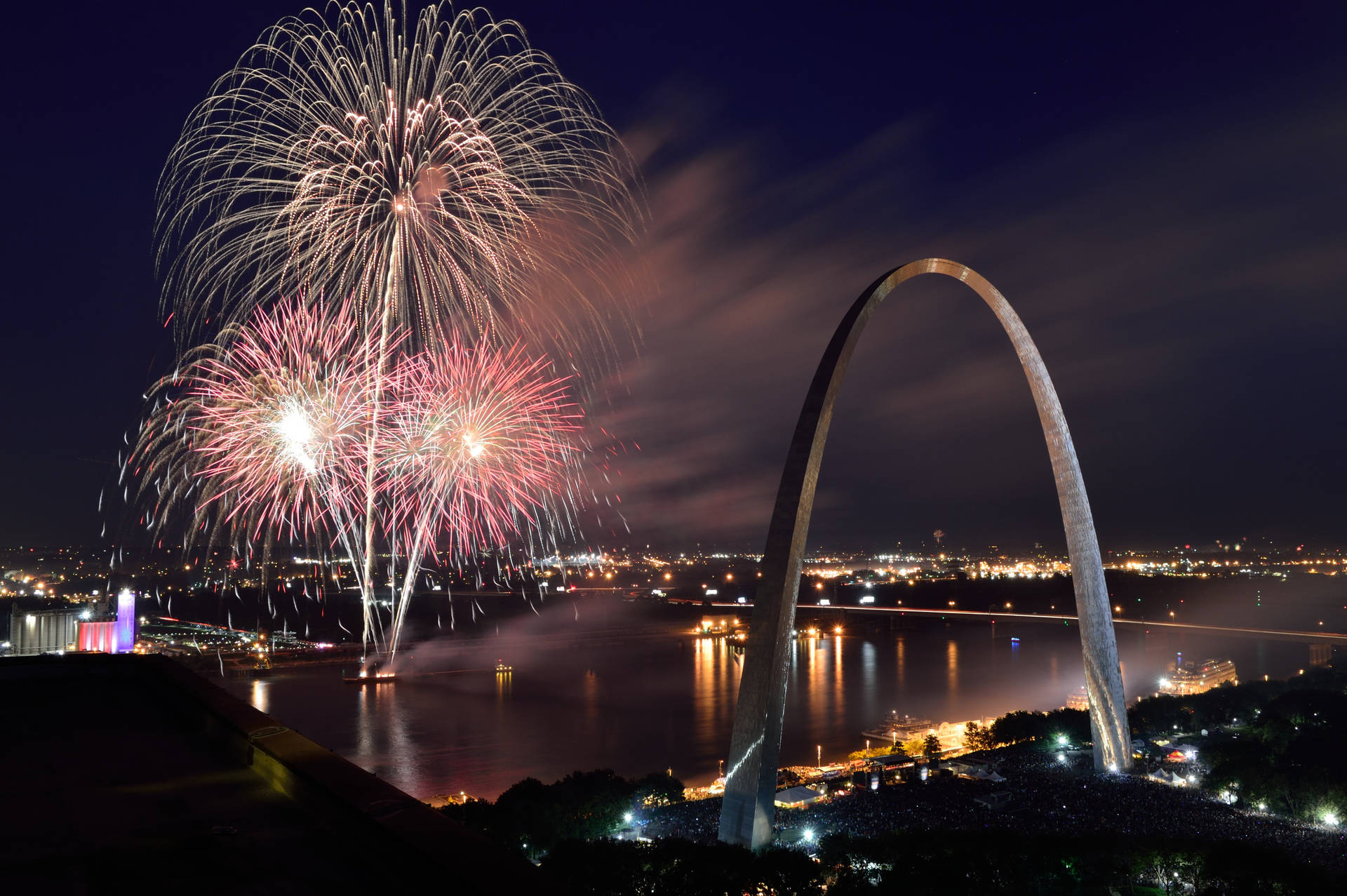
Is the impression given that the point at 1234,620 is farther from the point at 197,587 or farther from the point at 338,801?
the point at 197,587

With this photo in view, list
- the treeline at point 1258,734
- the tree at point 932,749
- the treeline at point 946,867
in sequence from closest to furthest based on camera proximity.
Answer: the treeline at point 946,867, the treeline at point 1258,734, the tree at point 932,749

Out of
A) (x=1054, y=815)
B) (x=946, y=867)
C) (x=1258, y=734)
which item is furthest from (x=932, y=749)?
(x=946, y=867)

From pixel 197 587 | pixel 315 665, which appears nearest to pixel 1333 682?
pixel 315 665

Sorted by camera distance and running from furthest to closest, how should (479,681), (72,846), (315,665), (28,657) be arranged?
(315,665) → (479,681) → (28,657) → (72,846)

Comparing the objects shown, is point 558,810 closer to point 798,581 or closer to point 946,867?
point 798,581

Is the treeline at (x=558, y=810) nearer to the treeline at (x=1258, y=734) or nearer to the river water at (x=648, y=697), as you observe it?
the river water at (x=648, y=697)

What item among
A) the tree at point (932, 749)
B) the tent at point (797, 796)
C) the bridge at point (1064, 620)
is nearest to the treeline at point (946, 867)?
the tent at point (797, 796)

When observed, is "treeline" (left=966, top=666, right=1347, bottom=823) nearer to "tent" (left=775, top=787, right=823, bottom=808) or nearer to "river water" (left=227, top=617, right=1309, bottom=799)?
"tent" (left=775, top=787, right=823, bottom=808)
